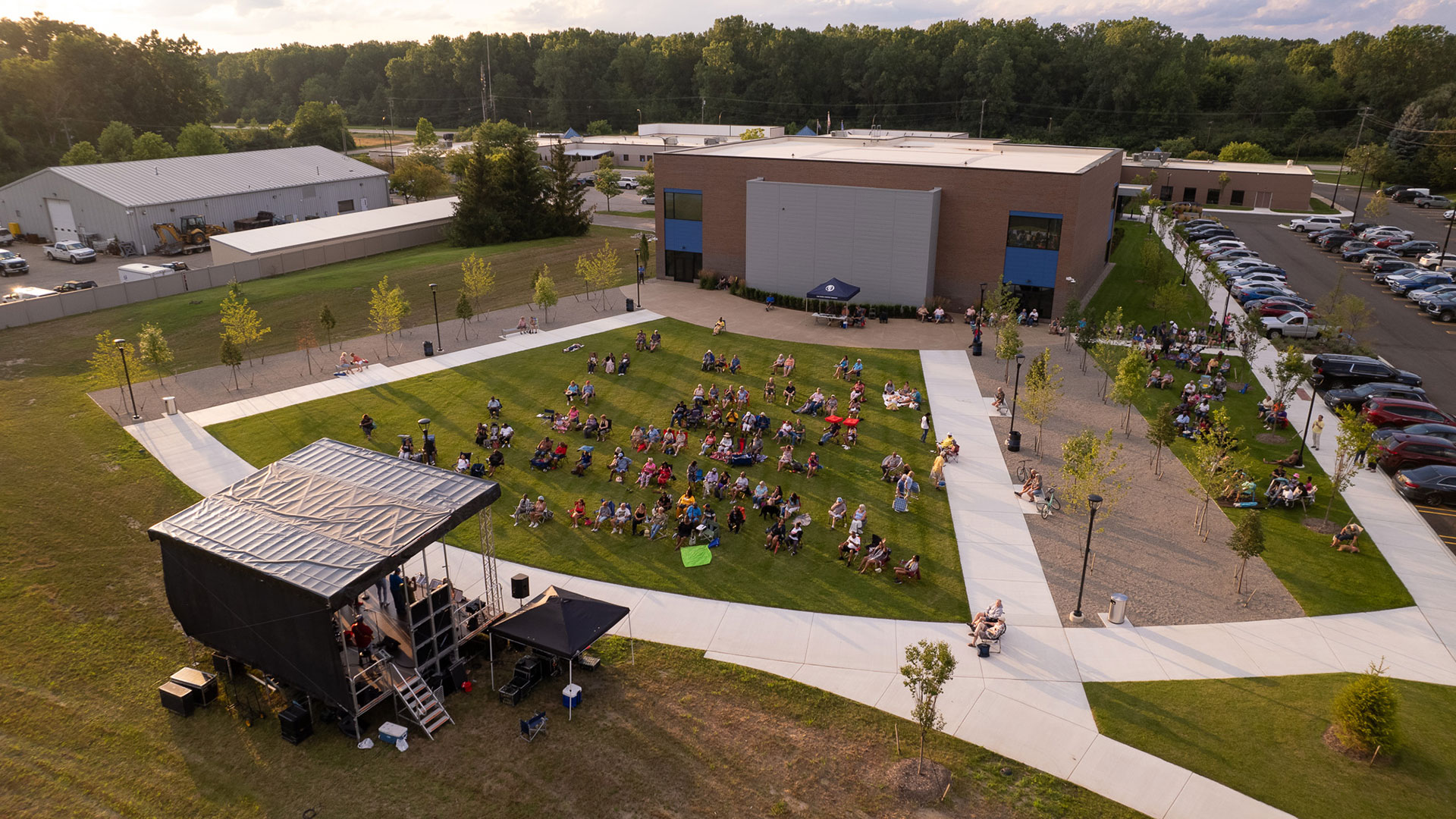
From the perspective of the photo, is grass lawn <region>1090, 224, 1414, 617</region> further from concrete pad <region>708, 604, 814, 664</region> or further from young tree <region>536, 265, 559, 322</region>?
young tree <region>536, 265, 559, 322</region>

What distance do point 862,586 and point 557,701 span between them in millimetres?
9020

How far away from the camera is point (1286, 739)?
1795 cm

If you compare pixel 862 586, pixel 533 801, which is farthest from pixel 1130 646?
pixel 533 801

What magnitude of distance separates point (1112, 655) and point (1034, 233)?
31.5 m

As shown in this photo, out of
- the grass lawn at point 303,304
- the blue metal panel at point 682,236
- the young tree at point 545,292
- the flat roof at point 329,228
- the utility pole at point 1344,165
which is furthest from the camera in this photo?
the utility pole at point 1344,165

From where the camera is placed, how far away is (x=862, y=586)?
78.5ft

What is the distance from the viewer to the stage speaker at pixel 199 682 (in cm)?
1916

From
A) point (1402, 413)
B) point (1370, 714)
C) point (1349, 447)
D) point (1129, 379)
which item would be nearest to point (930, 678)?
point (1370, 714)

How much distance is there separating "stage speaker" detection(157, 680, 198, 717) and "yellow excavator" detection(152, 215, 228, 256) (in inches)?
2291

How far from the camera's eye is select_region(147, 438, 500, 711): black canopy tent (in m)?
18.0

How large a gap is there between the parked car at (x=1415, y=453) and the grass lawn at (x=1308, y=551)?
2.10m

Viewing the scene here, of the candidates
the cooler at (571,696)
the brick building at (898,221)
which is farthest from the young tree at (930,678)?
the brick building at (898,221)

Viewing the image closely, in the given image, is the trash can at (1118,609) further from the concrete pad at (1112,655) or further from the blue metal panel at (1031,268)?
the blue metal panel at (1031,268)

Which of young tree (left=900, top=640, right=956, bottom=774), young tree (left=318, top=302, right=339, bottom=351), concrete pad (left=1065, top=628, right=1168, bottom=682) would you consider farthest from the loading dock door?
concrete pad (left=1065, top=628, right=1168, bottom=682)
